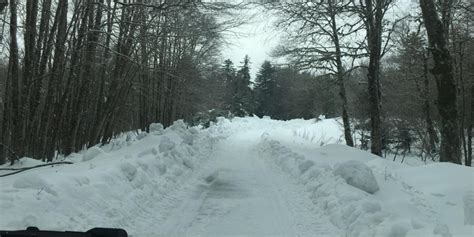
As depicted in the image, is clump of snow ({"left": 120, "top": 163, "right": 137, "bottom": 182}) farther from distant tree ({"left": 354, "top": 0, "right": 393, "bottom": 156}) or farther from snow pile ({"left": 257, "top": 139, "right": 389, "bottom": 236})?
distant tree ({"left": 354, "top": 0, "right": 393, "bottom": 156})

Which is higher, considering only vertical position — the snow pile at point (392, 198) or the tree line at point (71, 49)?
the tree line at point (71, 49)

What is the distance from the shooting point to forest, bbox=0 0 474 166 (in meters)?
11.8

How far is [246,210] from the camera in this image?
8438 millimetres

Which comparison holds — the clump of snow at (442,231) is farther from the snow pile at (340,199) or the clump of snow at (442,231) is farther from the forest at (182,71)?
the forest at (182,71)

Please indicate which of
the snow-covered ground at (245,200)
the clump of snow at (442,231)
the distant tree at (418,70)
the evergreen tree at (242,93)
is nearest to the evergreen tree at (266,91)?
the evergreen tree at (242,93)

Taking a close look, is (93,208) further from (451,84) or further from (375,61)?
(375,61)

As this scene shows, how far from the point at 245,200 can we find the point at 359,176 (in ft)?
7.28

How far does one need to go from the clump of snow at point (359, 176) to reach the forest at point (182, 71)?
9.21 ft

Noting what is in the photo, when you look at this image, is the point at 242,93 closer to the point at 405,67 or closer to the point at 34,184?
the point at 405,67

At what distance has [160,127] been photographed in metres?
20.1

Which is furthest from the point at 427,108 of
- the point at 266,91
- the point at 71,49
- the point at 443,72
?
the point at 266,91

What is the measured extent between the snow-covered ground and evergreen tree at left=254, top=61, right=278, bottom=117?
79.3 metres

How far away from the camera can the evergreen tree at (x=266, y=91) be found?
3585 inches

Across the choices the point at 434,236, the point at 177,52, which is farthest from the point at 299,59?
the point at 434,236
